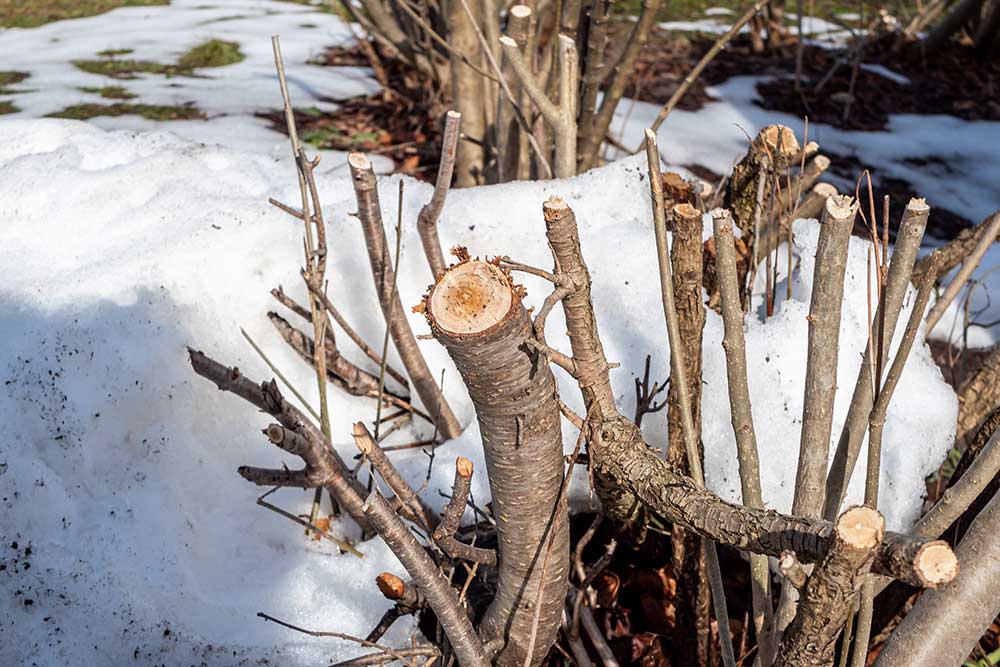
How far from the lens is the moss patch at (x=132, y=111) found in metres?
3.39

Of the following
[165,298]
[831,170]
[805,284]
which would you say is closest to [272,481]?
[165,298]

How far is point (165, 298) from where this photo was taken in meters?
1.74

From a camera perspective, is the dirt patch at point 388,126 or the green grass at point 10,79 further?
the green grass at point 10,79

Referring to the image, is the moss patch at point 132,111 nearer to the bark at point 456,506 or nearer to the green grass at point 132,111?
the green grass at point 132,111

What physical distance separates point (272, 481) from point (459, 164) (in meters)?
2.02

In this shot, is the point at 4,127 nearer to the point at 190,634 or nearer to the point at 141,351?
the point at 141,351

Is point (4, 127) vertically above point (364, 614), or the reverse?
point (4, 127)

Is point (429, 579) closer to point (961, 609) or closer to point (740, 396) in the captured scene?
point (740, 396)

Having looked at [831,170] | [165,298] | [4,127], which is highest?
[4,127]

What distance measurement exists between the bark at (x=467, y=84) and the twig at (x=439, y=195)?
3.41 feet

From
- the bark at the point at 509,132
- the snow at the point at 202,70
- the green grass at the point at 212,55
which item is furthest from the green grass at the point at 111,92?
the bark at the point at 509,132

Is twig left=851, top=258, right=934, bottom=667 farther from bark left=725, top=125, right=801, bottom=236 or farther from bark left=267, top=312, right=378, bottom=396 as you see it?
bark left=267, top=312, right=378, bottom=396

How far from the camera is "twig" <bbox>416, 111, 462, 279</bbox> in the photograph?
4.66 feet

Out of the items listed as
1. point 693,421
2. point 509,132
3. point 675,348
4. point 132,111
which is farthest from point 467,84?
point 132,111
